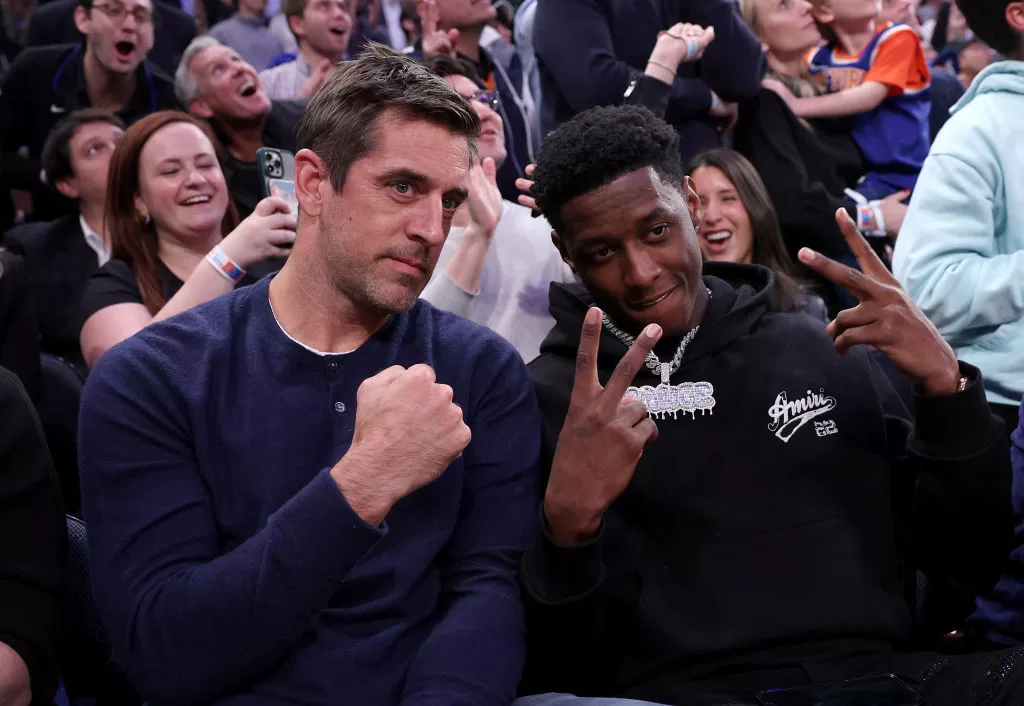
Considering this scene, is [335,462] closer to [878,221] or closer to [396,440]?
[396,440]

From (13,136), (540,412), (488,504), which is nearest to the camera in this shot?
(488,504)

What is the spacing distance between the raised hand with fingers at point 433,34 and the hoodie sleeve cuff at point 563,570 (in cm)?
277

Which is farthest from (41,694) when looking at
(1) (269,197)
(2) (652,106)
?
(2) (652,106)

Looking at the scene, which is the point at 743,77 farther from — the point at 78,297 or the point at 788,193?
the point at 78,297

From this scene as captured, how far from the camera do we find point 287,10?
209 inches

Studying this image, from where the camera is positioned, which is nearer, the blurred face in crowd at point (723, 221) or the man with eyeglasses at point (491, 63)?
the blurred face in crowd at point (723, 221)

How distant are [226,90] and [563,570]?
122 inches

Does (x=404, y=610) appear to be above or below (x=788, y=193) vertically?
above

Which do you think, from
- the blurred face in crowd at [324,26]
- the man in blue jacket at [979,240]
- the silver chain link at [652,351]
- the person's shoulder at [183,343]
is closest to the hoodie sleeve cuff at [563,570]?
the silver chain link at [652,351]

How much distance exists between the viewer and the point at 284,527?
1626 millimetres

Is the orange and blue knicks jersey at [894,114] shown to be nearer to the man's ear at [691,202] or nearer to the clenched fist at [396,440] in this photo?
the man's ear at [691,202]

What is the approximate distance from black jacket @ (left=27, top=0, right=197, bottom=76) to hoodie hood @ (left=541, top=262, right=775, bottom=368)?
383cm

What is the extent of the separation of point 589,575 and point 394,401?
453mm

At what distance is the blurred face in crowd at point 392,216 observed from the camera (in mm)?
1926
